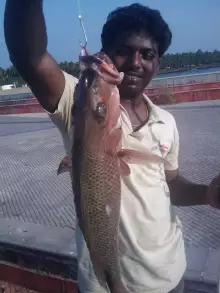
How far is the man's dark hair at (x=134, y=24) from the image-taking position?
2.00m

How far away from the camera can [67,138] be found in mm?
1865

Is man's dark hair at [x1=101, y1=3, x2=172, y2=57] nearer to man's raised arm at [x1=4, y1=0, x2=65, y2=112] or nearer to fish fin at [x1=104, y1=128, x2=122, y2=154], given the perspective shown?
man's raised arm at [x1=4, y1=0, x2=65, y2=112]

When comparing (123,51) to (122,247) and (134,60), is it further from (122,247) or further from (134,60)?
(122,247)

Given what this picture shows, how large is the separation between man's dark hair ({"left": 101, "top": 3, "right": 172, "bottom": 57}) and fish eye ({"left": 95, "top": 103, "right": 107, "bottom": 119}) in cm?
62

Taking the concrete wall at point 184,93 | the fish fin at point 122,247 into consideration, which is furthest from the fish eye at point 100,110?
the concrete wall at point 184,93

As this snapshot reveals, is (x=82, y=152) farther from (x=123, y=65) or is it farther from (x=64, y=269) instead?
(x=64, y=269)

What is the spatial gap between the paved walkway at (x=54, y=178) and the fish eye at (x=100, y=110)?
7.52 ft

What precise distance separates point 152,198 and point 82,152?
61cm

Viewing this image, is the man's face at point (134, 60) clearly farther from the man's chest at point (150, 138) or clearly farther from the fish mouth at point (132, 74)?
the man's chest at point (150, 138)

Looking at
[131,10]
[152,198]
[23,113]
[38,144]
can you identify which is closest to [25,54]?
[131,10]

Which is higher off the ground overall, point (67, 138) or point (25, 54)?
point (25, 54)

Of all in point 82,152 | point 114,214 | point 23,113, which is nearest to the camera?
point 82,152

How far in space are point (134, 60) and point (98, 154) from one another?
0.64 meters

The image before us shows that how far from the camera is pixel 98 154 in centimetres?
154
